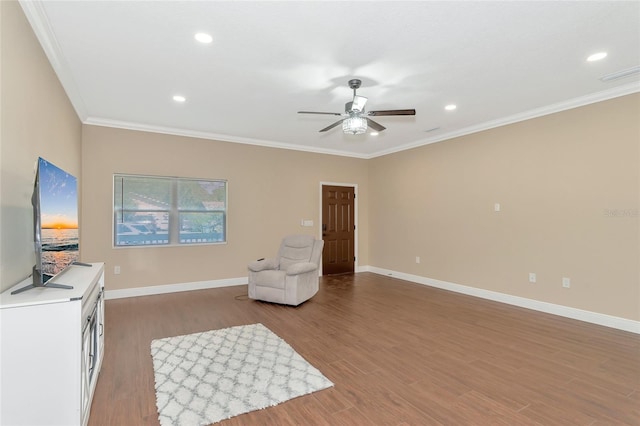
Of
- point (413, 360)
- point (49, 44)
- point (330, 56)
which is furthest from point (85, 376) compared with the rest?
point (330, 56)

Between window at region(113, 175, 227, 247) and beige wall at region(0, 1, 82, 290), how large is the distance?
6.96 ft

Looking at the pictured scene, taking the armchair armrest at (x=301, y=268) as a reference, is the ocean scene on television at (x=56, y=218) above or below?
above

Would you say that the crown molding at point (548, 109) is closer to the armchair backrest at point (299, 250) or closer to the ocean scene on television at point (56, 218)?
the armchair backrest at point (299, 250)

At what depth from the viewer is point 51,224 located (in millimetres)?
2029

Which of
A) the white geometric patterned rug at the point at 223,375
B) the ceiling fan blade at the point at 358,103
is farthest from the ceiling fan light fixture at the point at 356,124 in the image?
the white geometric patterned rug at the point at 223,375

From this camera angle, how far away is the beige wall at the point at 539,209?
3.69 meters

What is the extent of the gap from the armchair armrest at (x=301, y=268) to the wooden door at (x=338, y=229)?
2.20 metres

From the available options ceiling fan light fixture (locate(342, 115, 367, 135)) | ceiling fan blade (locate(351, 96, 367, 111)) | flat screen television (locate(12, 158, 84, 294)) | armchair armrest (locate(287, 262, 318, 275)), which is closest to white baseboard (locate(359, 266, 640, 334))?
armchair armrest (locate(287, 262, 318, 275))

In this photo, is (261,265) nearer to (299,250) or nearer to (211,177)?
(299,250)

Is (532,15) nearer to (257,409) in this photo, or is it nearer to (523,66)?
(523,66)

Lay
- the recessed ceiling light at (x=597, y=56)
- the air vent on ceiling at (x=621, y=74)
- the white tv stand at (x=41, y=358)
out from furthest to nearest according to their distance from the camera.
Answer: the air vent on ceiling at (x=621, y=74) → the recessed ceiling light at (x=597, y=56) → the white tv stand at (x=41, y=358)

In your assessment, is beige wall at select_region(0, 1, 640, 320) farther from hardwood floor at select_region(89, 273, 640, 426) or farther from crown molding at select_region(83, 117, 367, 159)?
hardwood floor at select_region(89, 273, 640, 426)

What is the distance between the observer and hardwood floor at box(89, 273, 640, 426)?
83.7 inches

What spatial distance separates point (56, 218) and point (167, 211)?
3148 mm
